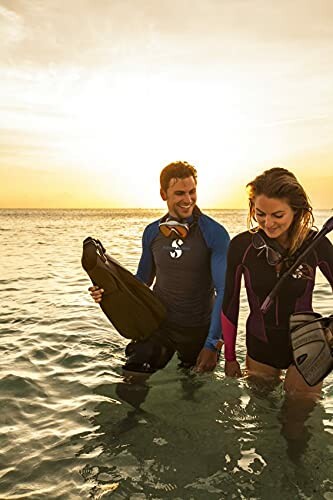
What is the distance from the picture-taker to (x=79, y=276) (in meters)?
13.1

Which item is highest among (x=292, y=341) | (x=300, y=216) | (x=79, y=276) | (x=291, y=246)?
(x=300, y=216)

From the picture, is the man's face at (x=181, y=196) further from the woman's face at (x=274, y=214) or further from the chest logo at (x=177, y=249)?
the woman's face at (x=274, y=214)

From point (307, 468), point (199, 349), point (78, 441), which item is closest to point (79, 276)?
point (199, 349)

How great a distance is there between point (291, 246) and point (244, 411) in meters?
1.72

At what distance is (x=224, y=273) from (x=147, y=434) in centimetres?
176

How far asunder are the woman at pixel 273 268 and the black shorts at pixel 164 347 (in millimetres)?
688

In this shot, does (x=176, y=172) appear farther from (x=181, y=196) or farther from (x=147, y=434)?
(x=147, y=434)

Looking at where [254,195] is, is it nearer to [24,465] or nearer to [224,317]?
[224,317]

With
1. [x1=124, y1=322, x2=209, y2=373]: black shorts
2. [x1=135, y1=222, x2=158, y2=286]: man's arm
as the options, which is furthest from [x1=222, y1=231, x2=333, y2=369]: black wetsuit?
[x1=135, y1=222, x2=158, y2=286]: man's arm

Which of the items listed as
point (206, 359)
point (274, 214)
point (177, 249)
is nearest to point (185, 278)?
point (177, 249)

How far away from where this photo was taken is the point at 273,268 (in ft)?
14.3

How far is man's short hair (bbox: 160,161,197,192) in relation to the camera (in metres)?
4.96

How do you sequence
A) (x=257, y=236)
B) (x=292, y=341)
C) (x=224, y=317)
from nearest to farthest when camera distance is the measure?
(x=292, y=341) → (x=257, y=236) → (x=224, y=317)

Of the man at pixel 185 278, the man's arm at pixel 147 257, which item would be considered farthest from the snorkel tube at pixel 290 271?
the man's arm at pixel 147 257
